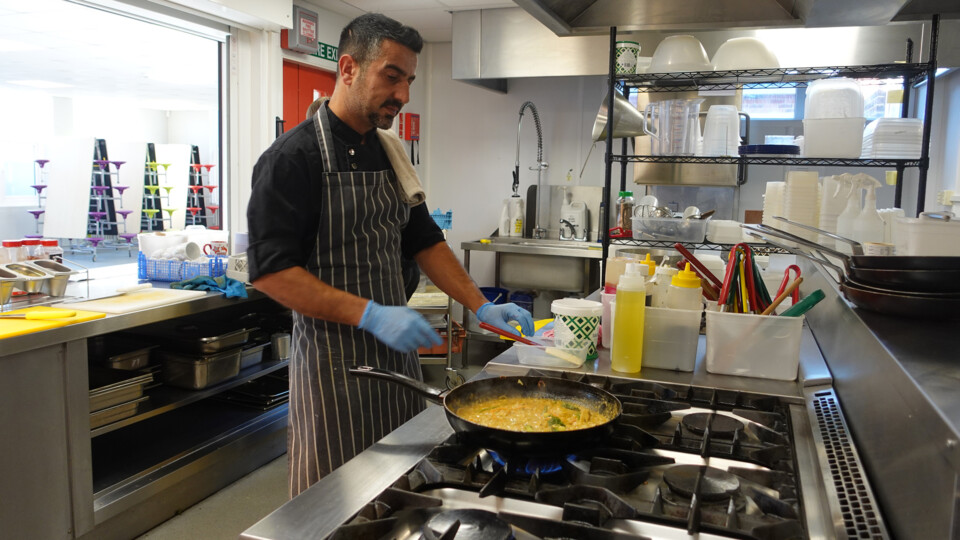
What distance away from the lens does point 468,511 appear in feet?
2.91

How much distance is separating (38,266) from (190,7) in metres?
1.63

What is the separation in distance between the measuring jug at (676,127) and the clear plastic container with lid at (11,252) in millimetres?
2675

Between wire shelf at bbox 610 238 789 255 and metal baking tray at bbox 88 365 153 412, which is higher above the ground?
wire shelf at bbox 610 238 789 255

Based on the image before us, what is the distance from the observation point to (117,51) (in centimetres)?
426

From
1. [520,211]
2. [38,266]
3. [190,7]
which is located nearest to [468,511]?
[38,266]

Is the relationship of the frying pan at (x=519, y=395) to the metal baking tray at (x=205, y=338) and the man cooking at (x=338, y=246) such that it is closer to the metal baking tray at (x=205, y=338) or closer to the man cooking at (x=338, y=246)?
the man cooking at (x=338, y=246)

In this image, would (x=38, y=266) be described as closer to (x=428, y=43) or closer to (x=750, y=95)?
(x=428, y=43)

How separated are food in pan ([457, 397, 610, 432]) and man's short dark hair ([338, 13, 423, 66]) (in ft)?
3.50

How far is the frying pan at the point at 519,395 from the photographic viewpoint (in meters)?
1.01

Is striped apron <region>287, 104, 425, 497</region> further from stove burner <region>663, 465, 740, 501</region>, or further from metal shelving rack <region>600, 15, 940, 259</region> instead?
metal shelving rack <region>600, 15, 940, 259</region>

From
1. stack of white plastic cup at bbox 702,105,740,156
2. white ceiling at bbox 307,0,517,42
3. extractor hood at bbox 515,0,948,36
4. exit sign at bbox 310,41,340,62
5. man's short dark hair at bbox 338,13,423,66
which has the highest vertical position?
white ceiling at bbox 307,0,517,42

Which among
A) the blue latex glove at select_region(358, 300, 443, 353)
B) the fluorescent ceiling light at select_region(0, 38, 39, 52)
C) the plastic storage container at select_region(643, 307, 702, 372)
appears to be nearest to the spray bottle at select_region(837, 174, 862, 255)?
the plastic storage container at select_region(643, 307, 702, 372)

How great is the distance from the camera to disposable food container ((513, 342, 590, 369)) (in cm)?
159

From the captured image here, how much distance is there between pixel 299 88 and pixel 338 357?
10.7 ft
